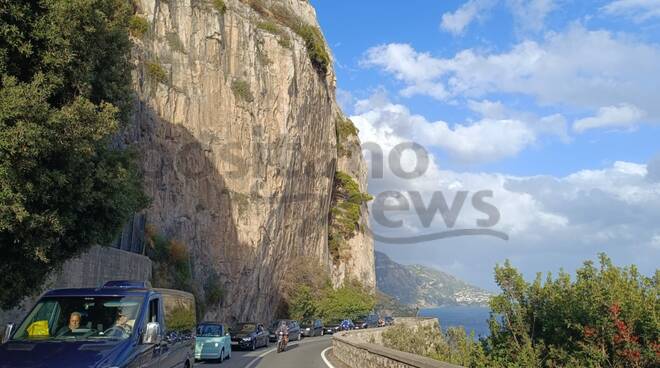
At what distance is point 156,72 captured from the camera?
1670 inches

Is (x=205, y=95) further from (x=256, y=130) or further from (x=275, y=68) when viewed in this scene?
(x=275, y=68)

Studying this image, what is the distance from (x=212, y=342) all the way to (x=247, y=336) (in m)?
8.95

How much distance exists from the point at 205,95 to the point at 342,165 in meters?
36.7

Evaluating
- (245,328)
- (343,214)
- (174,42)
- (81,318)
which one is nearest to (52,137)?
(81,318)

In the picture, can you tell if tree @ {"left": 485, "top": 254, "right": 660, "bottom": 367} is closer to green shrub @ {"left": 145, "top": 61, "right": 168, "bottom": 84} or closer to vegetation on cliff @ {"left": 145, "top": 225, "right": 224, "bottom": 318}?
vegetation on cliff @ {"left": 145, "top": 225, "right": 224, "bottom": 318}

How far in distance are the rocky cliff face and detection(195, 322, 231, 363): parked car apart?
59.8 feet

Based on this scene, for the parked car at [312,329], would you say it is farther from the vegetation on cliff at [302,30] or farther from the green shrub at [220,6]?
the green shrub at [220,6]

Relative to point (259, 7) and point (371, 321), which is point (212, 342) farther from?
point (259, 7)

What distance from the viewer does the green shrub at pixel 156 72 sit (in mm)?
42125

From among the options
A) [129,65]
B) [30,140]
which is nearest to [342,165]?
[129,65]

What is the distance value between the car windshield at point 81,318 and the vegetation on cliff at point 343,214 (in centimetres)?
6866

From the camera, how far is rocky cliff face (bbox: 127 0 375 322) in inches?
1674

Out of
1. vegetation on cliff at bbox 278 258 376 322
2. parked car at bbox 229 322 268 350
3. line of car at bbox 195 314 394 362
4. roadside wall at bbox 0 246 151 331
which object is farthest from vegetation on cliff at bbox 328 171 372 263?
roadside wall at bbox 0 246 151 331

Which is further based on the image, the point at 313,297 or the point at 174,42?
the point at 313,297
